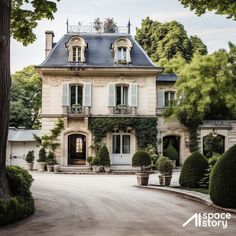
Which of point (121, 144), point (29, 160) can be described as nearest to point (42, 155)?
point (29, 160)

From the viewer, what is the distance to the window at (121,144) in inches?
1056

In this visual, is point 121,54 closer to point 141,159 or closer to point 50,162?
point 141,159

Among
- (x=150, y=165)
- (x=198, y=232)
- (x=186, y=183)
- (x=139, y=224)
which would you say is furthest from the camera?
(x=150, y=165)

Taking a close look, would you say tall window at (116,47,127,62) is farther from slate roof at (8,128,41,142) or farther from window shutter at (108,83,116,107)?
slate roof at (8,128,41,142)

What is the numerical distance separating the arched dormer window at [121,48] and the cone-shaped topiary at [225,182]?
17.6 meters

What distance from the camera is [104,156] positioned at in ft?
82.3

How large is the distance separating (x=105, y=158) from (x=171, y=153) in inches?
179

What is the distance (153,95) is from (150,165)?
5.17 metres

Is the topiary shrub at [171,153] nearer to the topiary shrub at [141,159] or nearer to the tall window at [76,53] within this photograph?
the topiary shrub at [141,159]

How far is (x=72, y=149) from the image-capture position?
27.7m

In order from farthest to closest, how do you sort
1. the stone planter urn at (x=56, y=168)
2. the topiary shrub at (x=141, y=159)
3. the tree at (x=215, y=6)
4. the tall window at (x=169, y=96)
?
the tall window at (x=169, y=96) < the stone planter urn at (x=56, y=168) < the topiary shrub at (x=141, y=159) < the tree at (x=215, y=6)

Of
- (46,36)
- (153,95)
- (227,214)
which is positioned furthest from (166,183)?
(46,36)

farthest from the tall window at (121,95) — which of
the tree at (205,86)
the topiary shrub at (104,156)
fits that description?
the topiary shrub at (104,156)

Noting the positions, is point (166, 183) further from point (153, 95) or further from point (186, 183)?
point (153, 95)
